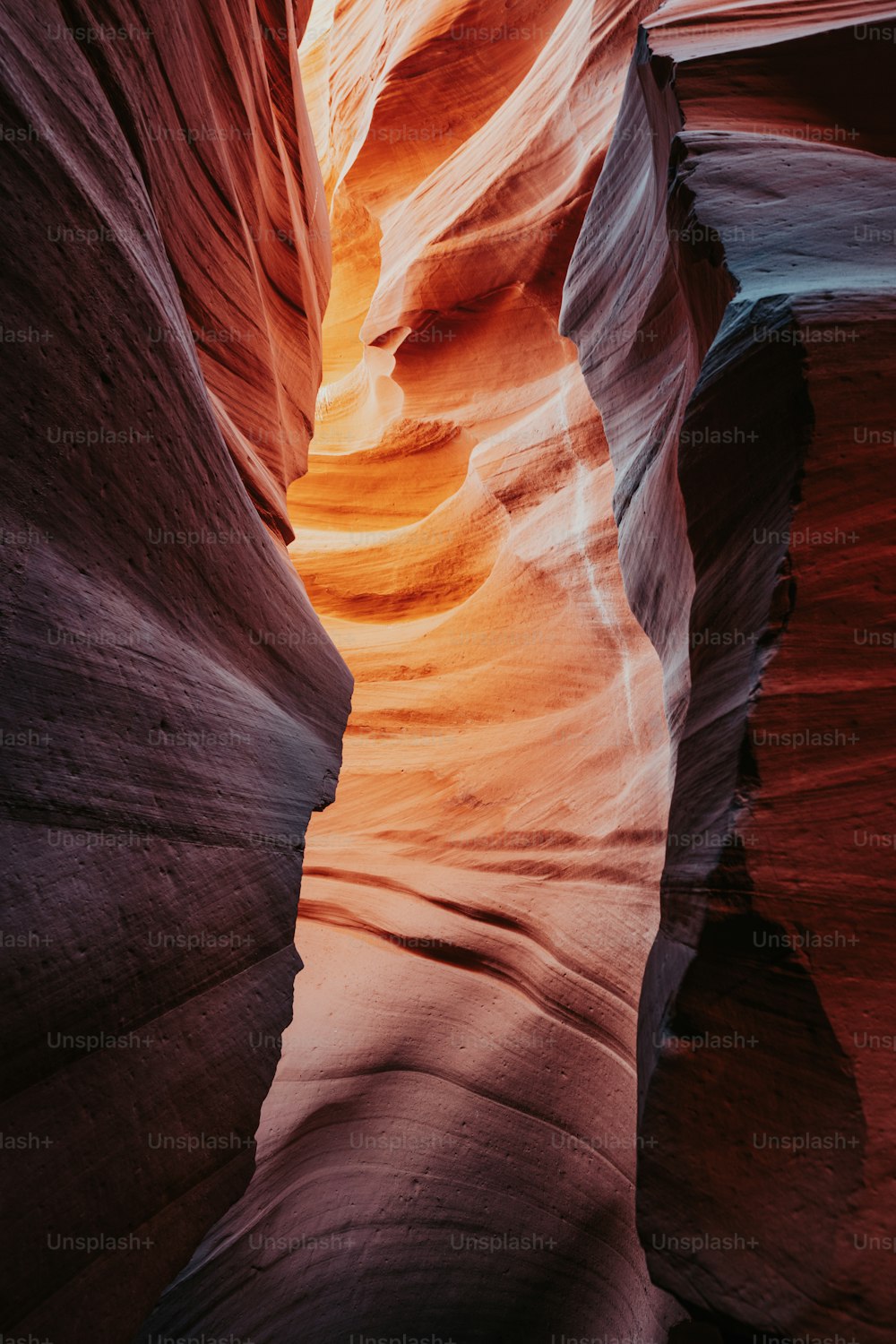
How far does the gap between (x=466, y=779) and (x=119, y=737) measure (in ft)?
12.6

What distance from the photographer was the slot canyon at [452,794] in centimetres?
218

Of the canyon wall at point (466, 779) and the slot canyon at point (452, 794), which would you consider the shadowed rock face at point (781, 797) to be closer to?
the slot canyon at point (452, 794)

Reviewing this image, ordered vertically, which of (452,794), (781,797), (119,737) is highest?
(119,737)

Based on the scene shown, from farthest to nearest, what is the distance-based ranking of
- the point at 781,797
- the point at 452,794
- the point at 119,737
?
the point at 452,794 < the point at 119,737 < the point at 781,797

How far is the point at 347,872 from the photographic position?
5.69m

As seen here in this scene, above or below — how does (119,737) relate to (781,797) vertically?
above

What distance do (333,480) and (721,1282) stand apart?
28.4 feet

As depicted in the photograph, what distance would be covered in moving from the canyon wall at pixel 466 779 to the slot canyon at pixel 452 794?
3 centimetres

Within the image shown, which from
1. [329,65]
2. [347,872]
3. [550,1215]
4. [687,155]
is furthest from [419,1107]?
[329,65]

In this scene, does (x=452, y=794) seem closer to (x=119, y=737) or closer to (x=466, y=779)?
(x=466, y=779)

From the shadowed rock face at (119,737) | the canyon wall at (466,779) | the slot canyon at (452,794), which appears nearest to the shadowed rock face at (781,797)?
the slot canyon at (452,794)

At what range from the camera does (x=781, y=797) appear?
7.48 ft

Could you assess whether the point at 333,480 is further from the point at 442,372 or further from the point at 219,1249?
the point at 219,1249

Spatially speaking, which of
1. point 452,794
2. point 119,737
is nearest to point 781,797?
point 119,737
